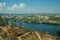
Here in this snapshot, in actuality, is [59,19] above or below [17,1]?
below

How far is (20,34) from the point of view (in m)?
1.74

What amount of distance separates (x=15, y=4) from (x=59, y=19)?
57cm

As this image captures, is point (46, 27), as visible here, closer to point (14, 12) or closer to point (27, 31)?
point (27, 31)

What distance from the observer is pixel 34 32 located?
1.73 meters

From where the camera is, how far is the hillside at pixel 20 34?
172 cm

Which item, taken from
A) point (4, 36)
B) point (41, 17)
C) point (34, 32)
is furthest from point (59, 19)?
point (4, 36)

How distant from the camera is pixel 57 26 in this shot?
5.64ft

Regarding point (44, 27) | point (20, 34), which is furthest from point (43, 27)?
point (20, 34)

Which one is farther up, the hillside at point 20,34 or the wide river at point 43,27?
the wide river at point 43,27

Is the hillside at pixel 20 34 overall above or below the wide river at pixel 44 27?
below

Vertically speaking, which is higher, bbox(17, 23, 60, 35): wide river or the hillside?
bbox(17, 23, 60, 35): wide river

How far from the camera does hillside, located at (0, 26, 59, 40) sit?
1716 mm

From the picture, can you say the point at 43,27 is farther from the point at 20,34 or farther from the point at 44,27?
the point at 20,34

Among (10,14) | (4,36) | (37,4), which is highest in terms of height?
(37,4)
